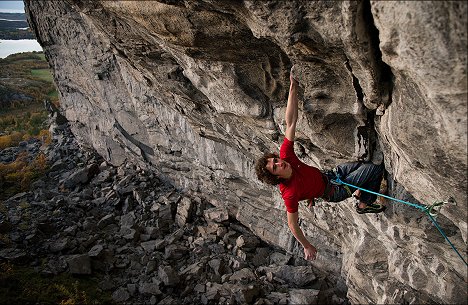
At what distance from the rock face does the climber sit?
0.27 m

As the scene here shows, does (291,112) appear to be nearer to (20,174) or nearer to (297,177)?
(297,177)

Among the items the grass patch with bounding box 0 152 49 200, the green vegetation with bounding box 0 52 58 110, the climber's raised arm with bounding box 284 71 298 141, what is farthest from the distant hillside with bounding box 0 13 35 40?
the climber's raised arm with bounding box 284 71 298 141

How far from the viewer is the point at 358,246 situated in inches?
266

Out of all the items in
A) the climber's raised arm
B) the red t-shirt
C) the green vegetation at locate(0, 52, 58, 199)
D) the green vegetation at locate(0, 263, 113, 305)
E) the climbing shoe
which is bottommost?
the green vegetation at locate(0, 52, 58, 199)

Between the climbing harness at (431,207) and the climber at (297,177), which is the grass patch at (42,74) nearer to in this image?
the climber at (297,177)

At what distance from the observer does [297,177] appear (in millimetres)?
4555

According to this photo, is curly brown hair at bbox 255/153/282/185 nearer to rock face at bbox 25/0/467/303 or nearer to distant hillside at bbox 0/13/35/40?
rock face at bbox 25/0/467/303

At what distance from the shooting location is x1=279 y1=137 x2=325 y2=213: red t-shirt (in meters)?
4.52

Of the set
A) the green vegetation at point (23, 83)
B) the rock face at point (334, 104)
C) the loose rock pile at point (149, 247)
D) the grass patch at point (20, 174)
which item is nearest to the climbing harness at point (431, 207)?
the rock face at point (334, 104)

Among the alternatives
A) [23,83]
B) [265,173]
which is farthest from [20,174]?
[23,83]

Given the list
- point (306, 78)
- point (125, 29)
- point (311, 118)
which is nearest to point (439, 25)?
point (306, 78)

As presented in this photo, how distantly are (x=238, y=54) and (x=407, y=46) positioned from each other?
299 centimetres

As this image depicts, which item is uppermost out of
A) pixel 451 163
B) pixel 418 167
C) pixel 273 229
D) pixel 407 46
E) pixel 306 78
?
pixel 407 46

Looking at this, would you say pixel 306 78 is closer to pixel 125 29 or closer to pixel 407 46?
pixel 407 46
